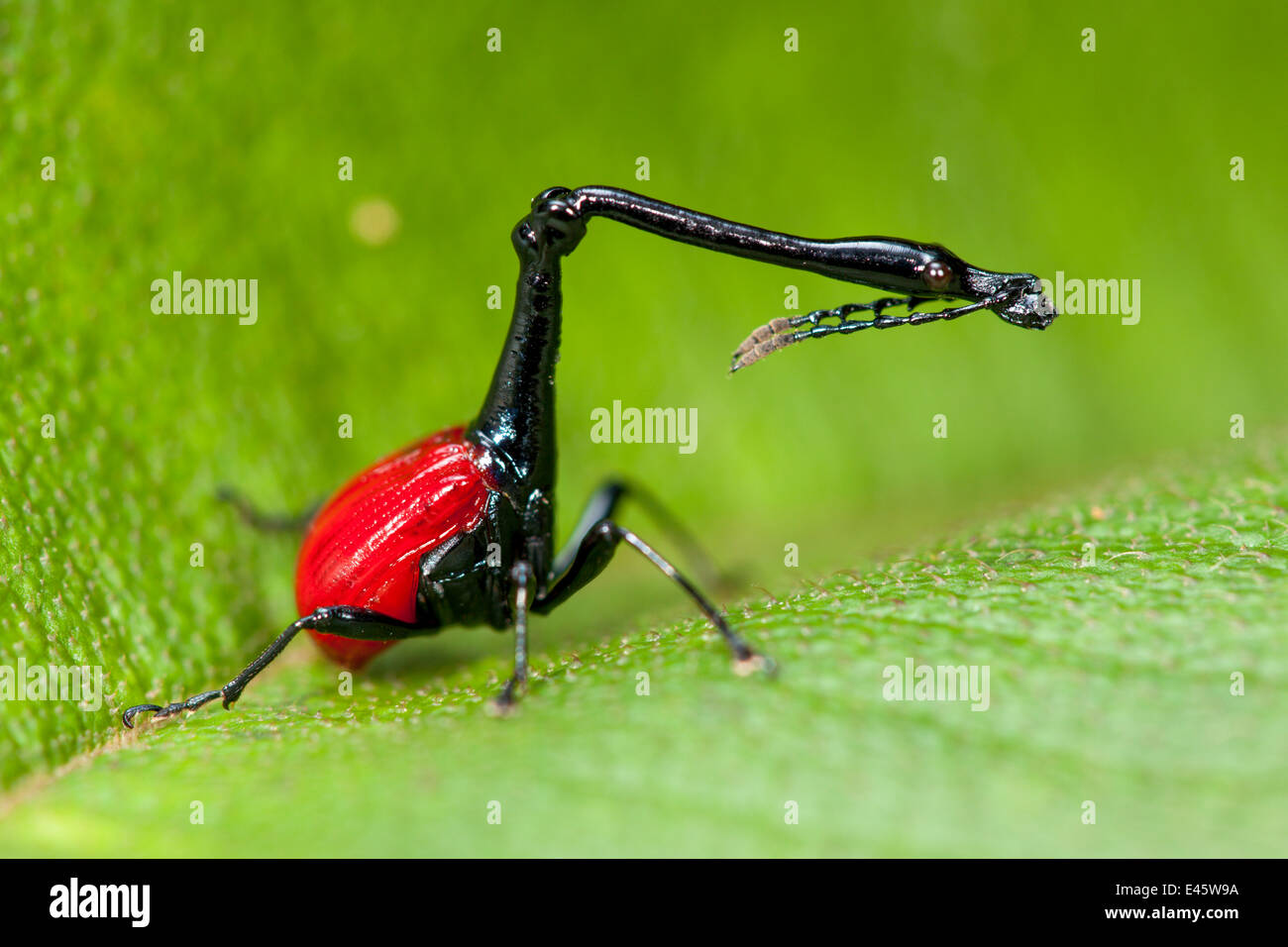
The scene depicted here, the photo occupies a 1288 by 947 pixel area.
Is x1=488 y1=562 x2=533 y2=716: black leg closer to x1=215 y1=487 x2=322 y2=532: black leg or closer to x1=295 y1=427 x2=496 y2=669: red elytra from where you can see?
x1=295 y1=427 x2=496 y2=669: red elytra

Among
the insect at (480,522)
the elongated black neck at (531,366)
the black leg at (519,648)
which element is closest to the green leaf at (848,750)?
the black leg at (519,648)

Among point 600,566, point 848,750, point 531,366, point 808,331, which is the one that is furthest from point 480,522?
point 848,750

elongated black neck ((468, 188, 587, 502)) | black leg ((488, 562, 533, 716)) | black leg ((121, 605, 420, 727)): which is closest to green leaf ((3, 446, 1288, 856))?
black leg ((488, 562, 533, 716))

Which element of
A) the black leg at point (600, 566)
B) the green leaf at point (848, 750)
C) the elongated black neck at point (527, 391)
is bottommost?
the green leaf at point (848, 750)

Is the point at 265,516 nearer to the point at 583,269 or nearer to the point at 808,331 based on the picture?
the point at 583,269

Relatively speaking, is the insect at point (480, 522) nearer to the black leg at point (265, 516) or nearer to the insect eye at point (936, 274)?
the black leg at point (265, 516)
